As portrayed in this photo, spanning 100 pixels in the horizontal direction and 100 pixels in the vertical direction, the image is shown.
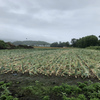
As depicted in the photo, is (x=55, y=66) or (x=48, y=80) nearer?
(x=48, y=80)

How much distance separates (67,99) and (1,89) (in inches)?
91.1

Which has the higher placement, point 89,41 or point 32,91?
point 89,41

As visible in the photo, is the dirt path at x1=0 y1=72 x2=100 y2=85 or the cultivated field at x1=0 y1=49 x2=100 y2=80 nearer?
the dirt path at x1=0 y1=72 x2=100 y2=85

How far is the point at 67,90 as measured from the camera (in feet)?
9.64

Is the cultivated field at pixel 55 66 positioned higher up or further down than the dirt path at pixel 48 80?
higher up

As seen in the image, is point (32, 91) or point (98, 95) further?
point (32, 91)

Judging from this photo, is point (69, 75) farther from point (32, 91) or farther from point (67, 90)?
point (32, 91)

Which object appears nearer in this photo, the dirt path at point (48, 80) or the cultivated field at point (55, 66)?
the dirt path at point (48, 80)

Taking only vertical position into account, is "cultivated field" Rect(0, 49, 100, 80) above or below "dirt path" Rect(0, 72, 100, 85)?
above

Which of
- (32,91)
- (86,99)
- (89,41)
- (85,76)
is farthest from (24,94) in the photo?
(89,41)

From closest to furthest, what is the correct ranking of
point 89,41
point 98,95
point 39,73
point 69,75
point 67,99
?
1. point 67,99
2. point 98,95
3. point 69,75
4. point 39,73
5. point 89,41

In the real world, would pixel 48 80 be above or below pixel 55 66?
below

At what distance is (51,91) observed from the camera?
3.00m

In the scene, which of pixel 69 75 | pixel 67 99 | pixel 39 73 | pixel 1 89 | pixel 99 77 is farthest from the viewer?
pixel 39 73
